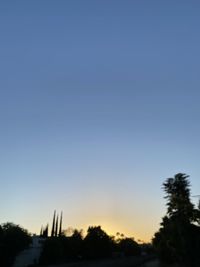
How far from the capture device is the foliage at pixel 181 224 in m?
67.9

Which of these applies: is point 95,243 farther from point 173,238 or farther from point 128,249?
point 128,249

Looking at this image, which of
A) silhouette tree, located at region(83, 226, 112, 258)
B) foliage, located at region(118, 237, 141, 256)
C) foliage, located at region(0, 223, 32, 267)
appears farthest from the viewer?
foliage, located at region(118, 237, 141, 256)

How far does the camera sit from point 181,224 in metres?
70.2

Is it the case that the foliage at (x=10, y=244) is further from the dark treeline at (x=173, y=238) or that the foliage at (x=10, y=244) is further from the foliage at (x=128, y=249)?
the foliage at (x=128, y=249)

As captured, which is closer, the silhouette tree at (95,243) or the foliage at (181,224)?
the foliage at (181,224)

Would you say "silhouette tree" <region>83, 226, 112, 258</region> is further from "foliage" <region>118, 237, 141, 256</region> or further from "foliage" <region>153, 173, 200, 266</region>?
"foliage" <region>118, 237, 141, 256</region>

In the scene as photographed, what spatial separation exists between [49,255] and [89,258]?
685 inches

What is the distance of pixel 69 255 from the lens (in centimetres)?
10581

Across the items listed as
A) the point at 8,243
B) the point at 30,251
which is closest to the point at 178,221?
the point at 8,243

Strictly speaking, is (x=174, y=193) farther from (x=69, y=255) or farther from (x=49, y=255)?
(x=69, y=255)

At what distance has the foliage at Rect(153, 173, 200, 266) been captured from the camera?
6794 cm

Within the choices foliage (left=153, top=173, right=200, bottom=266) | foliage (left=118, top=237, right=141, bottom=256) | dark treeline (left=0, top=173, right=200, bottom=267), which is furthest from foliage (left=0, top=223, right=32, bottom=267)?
foliage (left=118, top=237, right=141, bottom=256)

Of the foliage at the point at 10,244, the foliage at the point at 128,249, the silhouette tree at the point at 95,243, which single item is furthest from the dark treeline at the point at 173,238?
the foliage at the point at 128,249

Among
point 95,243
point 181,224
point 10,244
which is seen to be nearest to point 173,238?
point 181,224
